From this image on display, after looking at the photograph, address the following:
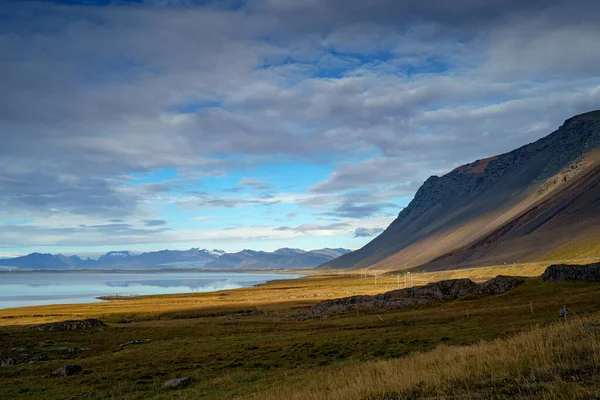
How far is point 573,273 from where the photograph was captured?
7100 cm

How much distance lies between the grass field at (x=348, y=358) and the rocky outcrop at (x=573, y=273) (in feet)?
8.46

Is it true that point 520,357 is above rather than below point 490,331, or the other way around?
above

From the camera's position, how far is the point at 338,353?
34.9 metres

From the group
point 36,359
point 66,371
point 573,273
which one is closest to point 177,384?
point 66,371

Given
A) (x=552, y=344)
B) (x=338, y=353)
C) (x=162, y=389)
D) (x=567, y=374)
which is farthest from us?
(x=338, y=353)

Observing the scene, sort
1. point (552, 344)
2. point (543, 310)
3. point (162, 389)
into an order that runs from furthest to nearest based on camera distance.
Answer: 1. point (543, 310)
2. point (162, 389)
3. point (552, 344)

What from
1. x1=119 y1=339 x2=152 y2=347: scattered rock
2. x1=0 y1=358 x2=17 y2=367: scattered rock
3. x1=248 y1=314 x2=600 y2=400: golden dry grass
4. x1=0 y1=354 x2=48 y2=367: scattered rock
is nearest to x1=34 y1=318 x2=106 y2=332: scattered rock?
x1=119 y1=339 x2=152 y2=347: scattered rock

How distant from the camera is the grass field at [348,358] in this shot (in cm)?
1352

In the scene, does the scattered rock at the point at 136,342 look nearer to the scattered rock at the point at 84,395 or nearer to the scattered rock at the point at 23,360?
the scattered rock at the point at 23,360

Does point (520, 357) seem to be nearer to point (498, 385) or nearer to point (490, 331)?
point (498, 385)

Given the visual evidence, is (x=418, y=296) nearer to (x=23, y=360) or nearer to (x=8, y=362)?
(x=23, y=360)

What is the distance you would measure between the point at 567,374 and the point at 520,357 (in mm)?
2552

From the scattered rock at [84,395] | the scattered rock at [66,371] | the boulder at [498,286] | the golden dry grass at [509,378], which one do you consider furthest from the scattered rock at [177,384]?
the boulder at [498,286]

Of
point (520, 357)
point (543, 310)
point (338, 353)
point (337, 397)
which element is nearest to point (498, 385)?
point (520, 357)
